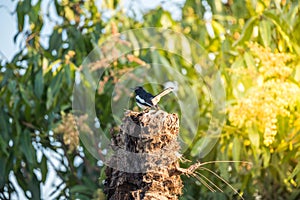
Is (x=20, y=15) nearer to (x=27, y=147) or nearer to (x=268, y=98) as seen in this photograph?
(x=27, y=147)

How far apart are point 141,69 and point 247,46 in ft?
1.91

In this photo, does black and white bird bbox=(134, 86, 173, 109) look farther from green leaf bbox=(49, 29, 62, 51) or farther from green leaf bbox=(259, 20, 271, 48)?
green leaf bbox=(49, 29, 62, 51)

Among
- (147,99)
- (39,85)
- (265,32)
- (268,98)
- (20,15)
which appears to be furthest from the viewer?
(20,15)

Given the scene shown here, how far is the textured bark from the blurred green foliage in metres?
1.38

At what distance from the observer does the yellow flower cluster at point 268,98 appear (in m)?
3.56

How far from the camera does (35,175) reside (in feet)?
15.7

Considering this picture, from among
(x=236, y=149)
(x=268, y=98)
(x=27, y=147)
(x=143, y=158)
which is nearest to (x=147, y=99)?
(x=143, y=158)

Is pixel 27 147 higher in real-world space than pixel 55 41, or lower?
lower

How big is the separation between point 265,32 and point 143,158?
174 centimetres

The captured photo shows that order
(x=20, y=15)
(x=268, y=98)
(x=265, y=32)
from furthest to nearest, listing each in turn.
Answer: (x=20, y=15) < (x=265, y=32) < (x=268, y=98)

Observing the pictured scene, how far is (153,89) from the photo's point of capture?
A: 4059 millimetres

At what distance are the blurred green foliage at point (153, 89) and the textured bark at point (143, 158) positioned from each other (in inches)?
54.2

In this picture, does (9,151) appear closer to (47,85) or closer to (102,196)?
(47,85)

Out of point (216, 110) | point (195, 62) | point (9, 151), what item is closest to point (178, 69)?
point (195, 62)
